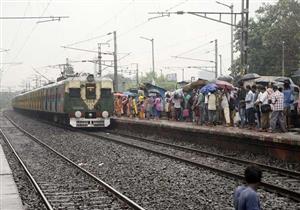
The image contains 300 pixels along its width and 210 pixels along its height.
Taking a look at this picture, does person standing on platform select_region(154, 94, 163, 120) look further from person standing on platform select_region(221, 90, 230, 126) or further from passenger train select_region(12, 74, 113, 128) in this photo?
person standing on platform select_region(221, 90, 230, 126)

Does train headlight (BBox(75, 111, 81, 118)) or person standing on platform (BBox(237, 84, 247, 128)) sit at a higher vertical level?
person standing on platform (BBox(237, 84, 247, 128))

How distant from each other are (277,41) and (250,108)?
38.0 metres

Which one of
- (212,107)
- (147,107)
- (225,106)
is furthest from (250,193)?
(147,107)

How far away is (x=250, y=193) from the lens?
472 cm

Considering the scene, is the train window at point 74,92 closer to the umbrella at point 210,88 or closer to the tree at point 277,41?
the umbrella at point 210,88

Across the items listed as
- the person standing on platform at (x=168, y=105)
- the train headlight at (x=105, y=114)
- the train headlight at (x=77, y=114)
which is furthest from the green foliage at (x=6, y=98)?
the person standing on platform at (x=168, y=105)

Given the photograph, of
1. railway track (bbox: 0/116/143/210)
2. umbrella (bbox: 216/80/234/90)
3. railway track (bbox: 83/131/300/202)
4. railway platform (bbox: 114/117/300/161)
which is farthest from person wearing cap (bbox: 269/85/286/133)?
railway track (bbox: 0/116/143/210)

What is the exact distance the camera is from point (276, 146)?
47.2 feet

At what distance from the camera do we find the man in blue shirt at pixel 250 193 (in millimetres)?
4699

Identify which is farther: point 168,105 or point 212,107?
point 168,105

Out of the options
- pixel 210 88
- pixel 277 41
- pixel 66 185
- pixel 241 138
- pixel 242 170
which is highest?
pixel 277 41

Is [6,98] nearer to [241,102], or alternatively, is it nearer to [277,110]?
[241,102]

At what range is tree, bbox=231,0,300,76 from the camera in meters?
53.8

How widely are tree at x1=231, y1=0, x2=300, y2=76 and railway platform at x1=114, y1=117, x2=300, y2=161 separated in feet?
101
